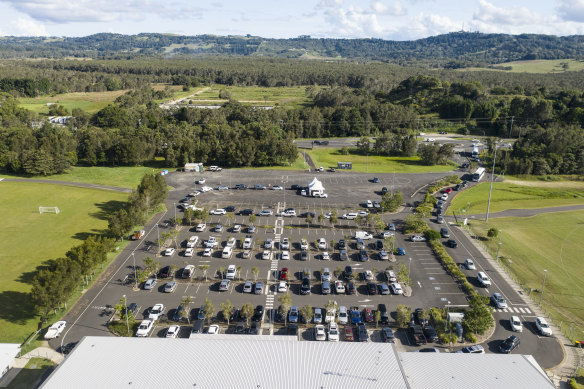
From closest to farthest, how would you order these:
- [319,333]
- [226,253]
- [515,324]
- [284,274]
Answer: [319,333] < [515,324] < [284,274] < [226,253]

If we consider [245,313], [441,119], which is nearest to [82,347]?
[245,313]

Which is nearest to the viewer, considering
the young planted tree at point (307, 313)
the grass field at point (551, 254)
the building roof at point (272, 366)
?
the building roof at point (272, 366)

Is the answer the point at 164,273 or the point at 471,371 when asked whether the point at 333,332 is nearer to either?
the point at 471,371

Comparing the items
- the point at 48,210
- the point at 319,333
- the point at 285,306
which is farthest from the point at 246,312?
the point at 48,210

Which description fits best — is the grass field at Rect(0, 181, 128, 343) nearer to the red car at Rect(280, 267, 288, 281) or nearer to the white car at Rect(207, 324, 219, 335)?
the white car at Rect(207, 324, 219, 335)

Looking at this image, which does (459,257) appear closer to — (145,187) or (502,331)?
(502,331)

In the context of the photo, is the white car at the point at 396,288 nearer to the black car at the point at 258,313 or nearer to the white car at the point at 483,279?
the white car at the point at 483,279

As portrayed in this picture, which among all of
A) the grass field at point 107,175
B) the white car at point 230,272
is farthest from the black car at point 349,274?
the grass field at point 107,175
